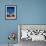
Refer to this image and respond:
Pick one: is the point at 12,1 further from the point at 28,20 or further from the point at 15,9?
the point at 28,20

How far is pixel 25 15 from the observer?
16.9ft

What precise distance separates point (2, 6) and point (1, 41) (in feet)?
4.33

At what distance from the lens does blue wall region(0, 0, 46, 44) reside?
202 inches

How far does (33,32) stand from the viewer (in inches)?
195

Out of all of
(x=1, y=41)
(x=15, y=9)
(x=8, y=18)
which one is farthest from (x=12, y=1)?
(x=1, y=41)

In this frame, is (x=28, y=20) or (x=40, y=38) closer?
(x=40, y=38)

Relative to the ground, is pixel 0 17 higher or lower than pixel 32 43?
higher

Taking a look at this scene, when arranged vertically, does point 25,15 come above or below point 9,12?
below

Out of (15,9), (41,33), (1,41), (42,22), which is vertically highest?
(15,9)

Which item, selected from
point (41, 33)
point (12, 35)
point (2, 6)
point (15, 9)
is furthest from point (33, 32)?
point (2, 6)

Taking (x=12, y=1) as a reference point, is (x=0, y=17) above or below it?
below

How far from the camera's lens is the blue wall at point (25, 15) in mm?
5137

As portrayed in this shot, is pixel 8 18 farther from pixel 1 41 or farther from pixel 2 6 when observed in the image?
pixel 1 41

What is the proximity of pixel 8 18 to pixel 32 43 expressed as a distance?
4.40ft
